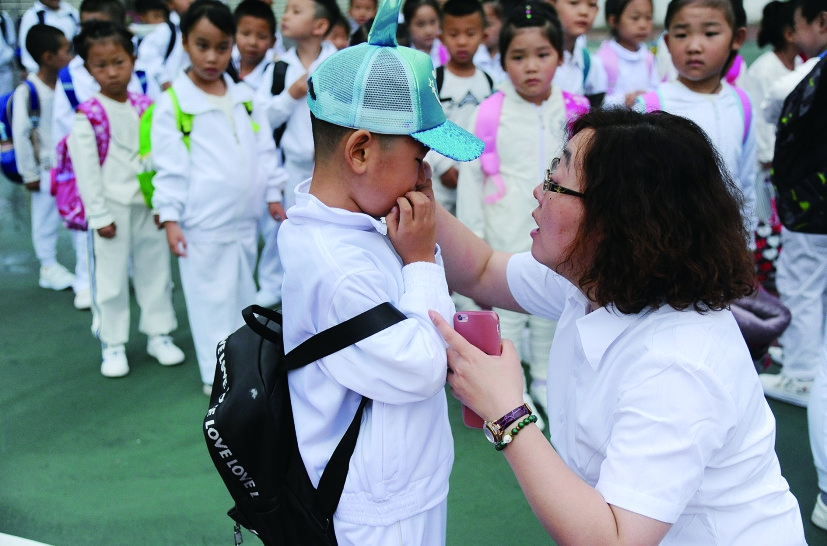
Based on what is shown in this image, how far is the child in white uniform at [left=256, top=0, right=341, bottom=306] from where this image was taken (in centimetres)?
480

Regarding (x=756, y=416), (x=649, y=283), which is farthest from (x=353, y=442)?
(x=756, y=416)

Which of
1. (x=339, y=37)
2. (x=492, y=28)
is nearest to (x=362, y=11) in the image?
(x=339, y=37)

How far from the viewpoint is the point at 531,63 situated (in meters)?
3.67

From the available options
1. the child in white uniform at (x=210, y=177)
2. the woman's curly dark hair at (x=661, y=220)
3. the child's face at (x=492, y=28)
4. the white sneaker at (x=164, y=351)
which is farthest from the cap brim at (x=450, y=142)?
the child's face at (x=492, y=28)

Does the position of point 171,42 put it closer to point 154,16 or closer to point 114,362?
point 154,16

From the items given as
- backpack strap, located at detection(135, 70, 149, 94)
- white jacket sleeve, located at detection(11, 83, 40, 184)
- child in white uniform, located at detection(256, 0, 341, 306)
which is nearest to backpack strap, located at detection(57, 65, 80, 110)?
backpack strap, located at detection(135, 70, 149, 94)

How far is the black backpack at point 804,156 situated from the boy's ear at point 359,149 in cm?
249

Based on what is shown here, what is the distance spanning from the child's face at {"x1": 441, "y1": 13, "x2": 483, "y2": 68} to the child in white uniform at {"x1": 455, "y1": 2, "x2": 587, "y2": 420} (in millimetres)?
811

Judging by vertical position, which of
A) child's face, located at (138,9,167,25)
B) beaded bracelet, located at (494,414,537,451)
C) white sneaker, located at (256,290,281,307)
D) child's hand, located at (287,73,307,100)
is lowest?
white sneaker, located at (256,290,281,307)

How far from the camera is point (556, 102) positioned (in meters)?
3.78

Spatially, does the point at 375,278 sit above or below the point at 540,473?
above

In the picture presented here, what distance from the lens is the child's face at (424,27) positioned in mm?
5941

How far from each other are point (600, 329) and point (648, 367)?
0.57 ft

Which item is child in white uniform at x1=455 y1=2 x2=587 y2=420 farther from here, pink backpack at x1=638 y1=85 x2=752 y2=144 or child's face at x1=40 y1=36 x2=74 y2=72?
child's face at x1=40 y1=36 x2=74 y2=72
